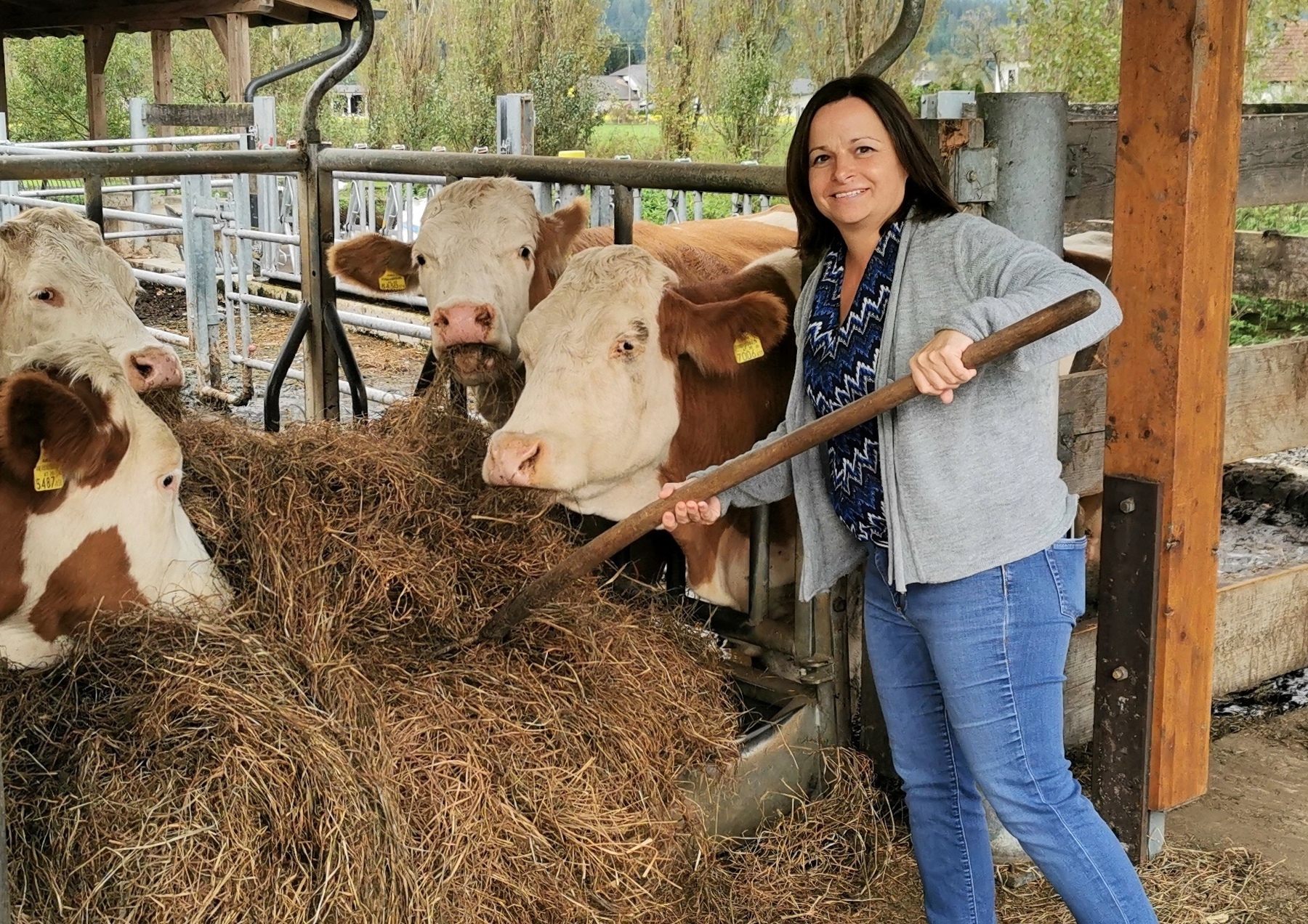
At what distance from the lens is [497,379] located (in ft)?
13.7

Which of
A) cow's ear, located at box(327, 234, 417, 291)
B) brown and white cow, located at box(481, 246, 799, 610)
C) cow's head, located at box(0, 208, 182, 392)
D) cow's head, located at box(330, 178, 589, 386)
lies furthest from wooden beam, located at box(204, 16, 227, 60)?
brown and white cow, located at box(481, 246, 799, 610)

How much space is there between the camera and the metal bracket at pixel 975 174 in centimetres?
301

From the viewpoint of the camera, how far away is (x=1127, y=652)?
3160 millimetres

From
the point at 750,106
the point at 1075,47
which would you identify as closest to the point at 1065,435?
the point at 1075,47

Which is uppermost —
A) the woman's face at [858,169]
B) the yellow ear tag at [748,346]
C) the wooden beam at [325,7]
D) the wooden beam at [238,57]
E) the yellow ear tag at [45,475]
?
the wooden beam at [238,57]

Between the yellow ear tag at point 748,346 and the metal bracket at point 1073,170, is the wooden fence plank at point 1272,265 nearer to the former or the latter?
the metal bracket at point 1073,170

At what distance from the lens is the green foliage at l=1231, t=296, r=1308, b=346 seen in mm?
11039

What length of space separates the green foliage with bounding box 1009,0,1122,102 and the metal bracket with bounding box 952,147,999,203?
14.4 metres

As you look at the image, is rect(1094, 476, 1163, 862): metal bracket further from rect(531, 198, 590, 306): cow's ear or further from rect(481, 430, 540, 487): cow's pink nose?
rect(531, 198, 590, 306): cow's ear

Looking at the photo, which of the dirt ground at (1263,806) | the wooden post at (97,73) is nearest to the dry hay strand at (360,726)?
the dirt ground at (1263,806)

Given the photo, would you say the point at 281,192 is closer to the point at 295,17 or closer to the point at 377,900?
the point at 295,17

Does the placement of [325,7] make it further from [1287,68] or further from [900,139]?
[1287,68]

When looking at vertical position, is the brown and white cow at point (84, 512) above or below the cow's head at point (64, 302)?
below

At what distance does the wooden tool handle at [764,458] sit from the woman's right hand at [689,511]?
34 mm
